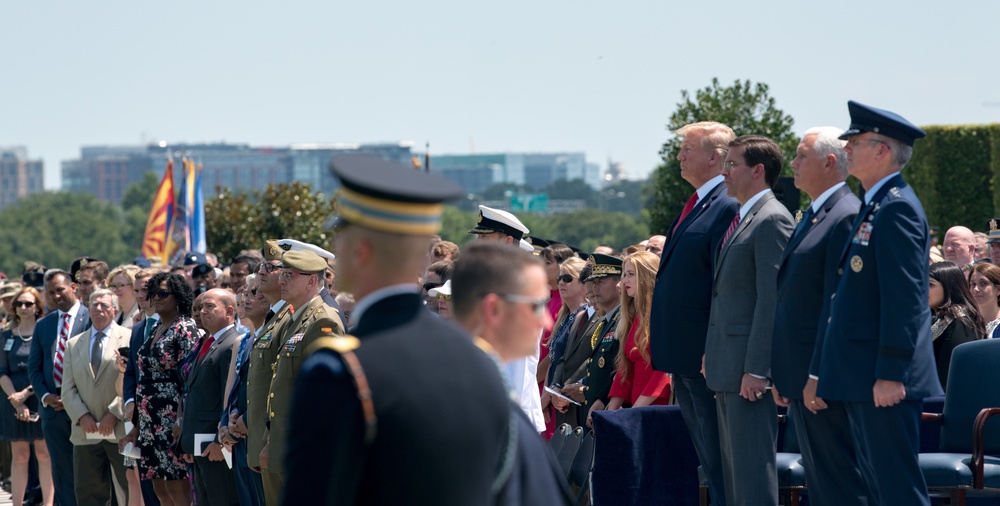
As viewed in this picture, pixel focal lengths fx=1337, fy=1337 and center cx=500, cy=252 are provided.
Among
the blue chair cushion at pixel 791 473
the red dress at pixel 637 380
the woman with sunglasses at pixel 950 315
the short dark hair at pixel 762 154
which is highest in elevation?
the short dark hair at pixel 762 154

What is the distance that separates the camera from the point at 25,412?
12656 millimetres

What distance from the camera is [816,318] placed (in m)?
6.04

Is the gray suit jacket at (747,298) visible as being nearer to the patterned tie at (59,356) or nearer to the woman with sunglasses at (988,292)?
the woman with sunglasses at (988,292)

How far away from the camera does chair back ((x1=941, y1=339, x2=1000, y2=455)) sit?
22.5ft

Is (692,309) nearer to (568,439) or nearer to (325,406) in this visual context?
(568,439)

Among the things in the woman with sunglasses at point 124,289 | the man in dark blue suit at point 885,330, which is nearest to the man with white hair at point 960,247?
the man in dark blue suit at point 885,330

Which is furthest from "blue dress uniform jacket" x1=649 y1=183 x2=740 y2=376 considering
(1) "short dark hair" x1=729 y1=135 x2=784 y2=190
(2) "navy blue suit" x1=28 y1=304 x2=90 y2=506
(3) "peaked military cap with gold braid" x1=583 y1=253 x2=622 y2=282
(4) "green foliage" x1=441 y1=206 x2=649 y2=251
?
(4) "green foliage" x1=441 y1=206 x2=649 y2=251

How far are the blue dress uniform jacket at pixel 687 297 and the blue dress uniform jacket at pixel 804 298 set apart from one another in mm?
617

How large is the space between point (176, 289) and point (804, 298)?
5271mm

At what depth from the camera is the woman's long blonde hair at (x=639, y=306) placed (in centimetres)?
779

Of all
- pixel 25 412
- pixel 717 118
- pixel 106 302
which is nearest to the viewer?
pixel 106 302

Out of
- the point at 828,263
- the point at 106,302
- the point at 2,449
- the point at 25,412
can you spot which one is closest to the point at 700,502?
the point at 828,263

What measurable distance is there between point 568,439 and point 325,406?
18.3 ft

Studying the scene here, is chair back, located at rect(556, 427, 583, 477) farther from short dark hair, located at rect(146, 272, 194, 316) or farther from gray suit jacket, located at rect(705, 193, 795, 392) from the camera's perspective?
short dark hair, located at rect(146, 272, 194, 316)
